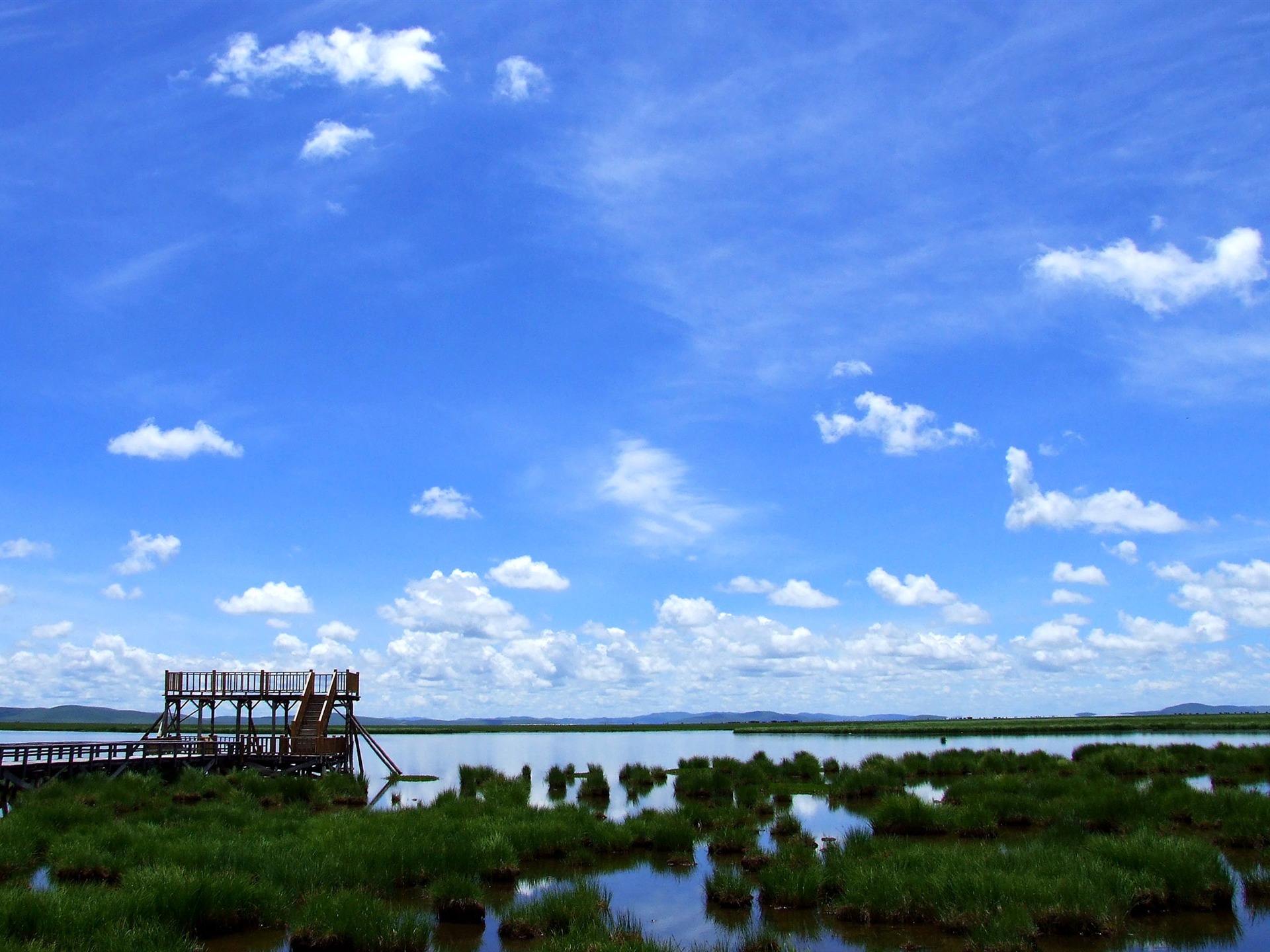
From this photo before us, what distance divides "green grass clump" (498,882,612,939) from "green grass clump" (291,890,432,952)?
1515 millimetres

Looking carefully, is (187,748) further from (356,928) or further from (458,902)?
(356,928)

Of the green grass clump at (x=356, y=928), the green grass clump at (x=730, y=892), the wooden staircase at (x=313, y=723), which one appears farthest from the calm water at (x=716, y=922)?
the wooden staircase at (x=313, y=723)

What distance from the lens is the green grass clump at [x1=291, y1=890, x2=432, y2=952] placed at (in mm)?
13859

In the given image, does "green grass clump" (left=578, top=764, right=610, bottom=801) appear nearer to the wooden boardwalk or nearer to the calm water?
the calm water

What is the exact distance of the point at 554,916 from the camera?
15.3 m

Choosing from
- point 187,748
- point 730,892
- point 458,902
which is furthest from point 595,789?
point 187,748

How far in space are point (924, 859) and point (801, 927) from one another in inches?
126

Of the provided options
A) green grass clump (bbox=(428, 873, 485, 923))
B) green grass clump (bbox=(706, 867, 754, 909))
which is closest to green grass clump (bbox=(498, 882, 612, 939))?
green grass clump (bbox=(428, 873, 485, 923))

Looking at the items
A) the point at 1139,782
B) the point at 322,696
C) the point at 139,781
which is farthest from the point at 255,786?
the point at 1139,782

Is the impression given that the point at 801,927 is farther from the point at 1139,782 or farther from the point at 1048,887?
the point at 1139,782

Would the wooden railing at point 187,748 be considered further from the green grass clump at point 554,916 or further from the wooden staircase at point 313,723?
the green grass clump at point 554,916

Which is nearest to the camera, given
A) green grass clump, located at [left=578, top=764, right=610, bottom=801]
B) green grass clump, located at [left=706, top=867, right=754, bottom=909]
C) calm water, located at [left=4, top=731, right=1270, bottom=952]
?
calm water, located at [left=4, top=731, right=1270, bottom=952]

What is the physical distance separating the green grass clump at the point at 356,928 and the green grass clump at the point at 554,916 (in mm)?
1515

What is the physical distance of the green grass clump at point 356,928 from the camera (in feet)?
45.5
